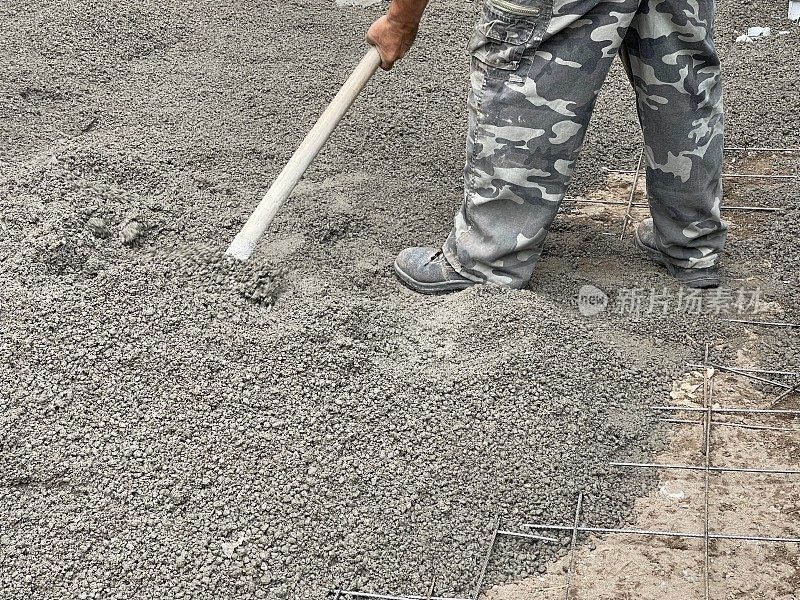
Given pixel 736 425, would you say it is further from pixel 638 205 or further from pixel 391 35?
pixel 391 35

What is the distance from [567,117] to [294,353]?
103 cm

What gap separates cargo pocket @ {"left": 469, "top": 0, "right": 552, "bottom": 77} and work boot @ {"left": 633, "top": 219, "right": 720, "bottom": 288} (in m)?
0.88

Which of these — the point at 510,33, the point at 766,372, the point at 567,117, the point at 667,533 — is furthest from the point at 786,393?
the point at 510,33

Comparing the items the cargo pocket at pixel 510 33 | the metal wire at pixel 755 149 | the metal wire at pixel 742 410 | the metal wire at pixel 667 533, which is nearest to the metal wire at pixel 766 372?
the metal wire at pixel 742 410

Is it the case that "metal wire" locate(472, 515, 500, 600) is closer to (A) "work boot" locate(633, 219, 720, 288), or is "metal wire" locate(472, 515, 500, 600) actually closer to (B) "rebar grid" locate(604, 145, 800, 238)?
(A) "work boot" locate(633, 219, 720, 288)

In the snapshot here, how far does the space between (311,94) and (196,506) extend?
2.42 m

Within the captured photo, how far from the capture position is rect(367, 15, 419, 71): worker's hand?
2963 millimetres

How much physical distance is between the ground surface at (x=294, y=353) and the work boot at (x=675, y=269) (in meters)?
0.06

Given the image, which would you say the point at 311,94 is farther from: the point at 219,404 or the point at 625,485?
the point at 625,485

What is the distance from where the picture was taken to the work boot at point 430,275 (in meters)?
2.98

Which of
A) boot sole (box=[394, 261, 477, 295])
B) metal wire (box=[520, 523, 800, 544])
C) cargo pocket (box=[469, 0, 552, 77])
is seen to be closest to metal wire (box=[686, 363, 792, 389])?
metal wire (box=[520, 523, 800, 544])

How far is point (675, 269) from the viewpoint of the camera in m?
3.10

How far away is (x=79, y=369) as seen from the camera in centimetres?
256

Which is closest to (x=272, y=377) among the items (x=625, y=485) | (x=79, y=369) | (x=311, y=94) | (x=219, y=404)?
(x=219, y=404)
